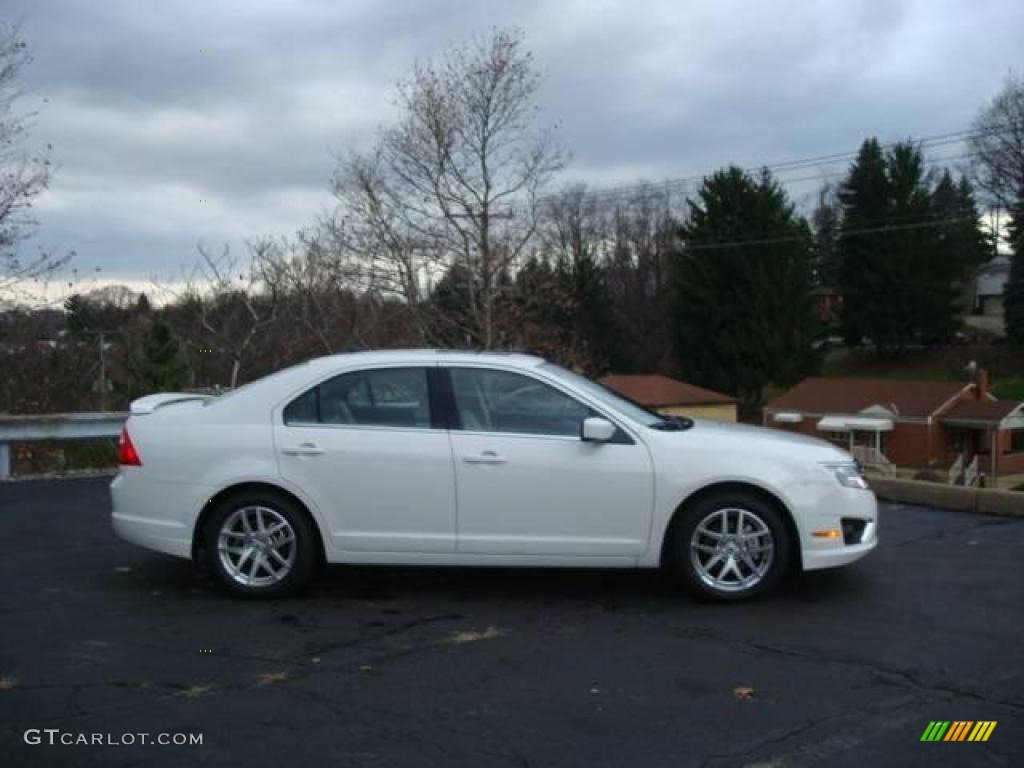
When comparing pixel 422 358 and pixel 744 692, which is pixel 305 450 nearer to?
pixel 422 358

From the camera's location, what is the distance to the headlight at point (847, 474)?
6.01 meters

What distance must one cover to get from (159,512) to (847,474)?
4.12 meters

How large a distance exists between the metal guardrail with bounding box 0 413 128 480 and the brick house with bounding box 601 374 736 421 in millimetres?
36417

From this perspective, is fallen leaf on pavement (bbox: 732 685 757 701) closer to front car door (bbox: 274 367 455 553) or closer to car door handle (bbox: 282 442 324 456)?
front car door (bbox: 274 367 455 553)

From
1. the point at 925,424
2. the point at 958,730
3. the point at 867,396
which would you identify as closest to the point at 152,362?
the point at 958,730

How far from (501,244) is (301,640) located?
20603 millimetres

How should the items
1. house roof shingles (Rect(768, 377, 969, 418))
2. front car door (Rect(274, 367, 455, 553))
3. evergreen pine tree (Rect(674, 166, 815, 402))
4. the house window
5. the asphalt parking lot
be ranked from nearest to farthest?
the asphalt parking lot
front car door (Rect(274, 367, 455, 553))
house roof shingles (Rect(768, 377, 969, 418))
the house window
evergreen pine tree (Rect(674, 166, 815, 402))

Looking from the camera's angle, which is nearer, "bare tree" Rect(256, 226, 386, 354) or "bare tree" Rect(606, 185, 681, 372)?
"bare tree" Rect(256, 226, 386, 354)

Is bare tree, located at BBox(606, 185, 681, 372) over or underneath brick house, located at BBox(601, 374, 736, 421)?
over

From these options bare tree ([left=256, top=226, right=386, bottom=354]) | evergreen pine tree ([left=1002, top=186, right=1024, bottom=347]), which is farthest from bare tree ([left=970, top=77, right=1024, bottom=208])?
bare tree ([left=256, top=226, right=386, bottom=354])

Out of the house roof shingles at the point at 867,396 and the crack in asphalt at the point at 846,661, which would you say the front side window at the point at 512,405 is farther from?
the house roof shingles at the point at 867,396

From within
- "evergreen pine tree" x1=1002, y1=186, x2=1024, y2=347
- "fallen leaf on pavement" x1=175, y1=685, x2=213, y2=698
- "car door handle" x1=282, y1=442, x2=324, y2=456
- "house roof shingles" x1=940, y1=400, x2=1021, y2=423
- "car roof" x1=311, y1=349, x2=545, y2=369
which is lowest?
"house roof shingles" x1=940, y1=400, x2=1021, y2=423

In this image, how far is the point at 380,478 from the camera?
5957mm

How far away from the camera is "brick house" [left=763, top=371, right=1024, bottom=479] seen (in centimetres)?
4256
